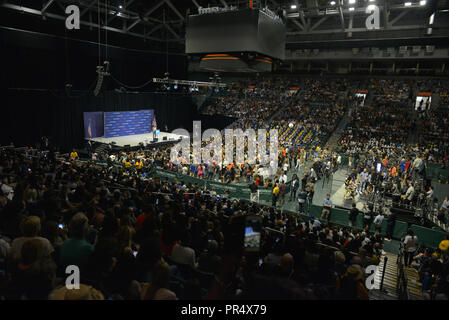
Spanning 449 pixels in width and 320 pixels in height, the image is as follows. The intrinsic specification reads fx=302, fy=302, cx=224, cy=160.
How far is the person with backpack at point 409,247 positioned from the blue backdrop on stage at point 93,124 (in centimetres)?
2208

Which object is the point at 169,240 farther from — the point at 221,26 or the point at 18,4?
the point at 18,4

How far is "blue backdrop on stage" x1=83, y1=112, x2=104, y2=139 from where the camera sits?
76.3 feet

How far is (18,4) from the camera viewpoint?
1972cm

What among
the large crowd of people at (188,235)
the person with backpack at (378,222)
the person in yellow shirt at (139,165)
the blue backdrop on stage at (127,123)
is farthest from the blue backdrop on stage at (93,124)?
the person with backpack at (378,222)

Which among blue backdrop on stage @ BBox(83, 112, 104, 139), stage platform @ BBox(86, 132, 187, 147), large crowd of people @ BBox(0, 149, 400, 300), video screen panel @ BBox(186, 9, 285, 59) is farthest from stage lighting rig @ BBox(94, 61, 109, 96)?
large crowd of people @ BBox(0, 149, 400, 300)

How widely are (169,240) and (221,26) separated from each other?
8.27m

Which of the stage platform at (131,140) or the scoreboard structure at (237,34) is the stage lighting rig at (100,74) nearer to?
the stage platform at (131,140)

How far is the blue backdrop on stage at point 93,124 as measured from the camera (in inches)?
916

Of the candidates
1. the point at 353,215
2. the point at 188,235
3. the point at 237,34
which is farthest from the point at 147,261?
the point at 353,215

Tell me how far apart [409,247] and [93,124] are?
22.6 meters

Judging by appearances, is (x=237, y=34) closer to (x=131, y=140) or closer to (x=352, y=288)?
(x=352, y=288)

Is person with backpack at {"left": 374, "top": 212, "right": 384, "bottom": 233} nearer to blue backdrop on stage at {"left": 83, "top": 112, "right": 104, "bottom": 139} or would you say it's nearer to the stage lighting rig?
the stage lighting rig

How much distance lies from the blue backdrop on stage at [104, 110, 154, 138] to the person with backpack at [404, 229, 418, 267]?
2275cm
